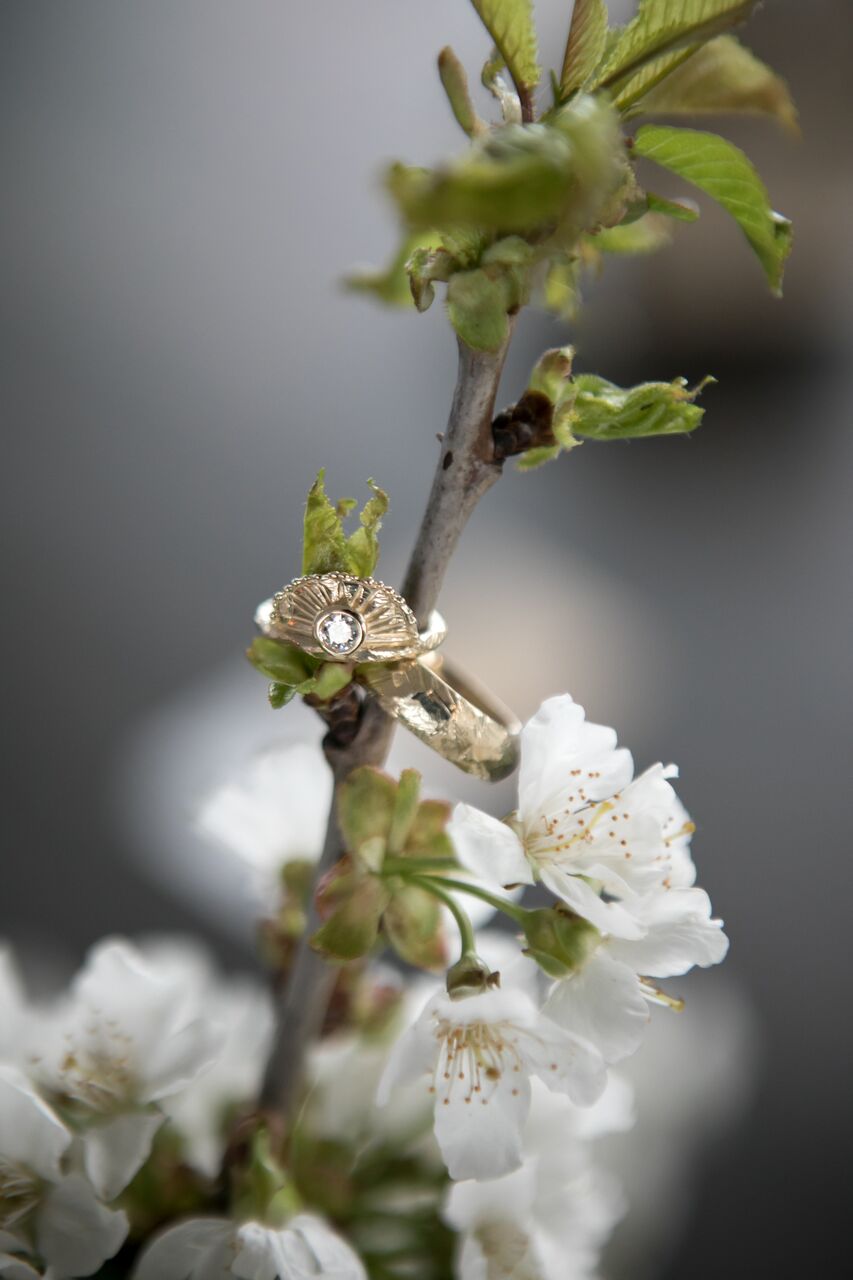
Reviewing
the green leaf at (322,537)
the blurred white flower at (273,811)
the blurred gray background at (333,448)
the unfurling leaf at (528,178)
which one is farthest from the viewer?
the blurred gray background at (333,448)

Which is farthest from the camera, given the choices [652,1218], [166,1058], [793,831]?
[793,831]

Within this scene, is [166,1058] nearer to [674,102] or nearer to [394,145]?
[674,102]

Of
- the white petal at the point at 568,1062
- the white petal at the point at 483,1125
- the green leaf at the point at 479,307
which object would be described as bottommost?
the white petal at the point at 483,1125

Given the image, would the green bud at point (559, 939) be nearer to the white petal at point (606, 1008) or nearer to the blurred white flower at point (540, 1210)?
the white petal at point (606, 1008)

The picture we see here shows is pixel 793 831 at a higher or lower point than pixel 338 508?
lower

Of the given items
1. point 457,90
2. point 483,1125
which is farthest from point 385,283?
point 483,1125

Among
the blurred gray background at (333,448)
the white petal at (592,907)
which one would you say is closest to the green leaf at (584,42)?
the white petal at (592,907)

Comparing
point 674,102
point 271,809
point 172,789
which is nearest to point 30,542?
point 172,789

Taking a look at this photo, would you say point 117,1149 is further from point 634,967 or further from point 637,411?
point 637,411
